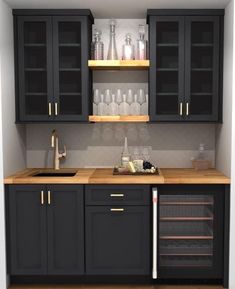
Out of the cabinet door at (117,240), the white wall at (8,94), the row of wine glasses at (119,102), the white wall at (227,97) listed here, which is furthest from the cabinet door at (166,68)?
the white wall at (8,94)

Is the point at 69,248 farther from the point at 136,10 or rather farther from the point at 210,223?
the point at 136,10

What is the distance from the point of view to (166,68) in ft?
11.1

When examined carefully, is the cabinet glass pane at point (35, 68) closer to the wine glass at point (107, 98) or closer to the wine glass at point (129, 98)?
the wine glass at point (107, 98)

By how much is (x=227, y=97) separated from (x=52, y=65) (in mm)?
1616

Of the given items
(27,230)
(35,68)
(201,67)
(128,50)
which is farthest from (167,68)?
(27,230)

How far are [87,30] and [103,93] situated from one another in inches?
26.3

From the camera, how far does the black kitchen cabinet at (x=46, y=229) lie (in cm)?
314

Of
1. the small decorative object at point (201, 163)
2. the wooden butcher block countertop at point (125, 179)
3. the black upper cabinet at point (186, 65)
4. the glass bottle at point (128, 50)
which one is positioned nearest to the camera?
the wooden butcher block countertop at point (125, 179)

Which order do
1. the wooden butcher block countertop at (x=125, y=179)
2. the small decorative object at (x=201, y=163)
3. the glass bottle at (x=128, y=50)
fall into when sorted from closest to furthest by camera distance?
the wooden butcher block countertop at (x=125, y=179) → the glass bottle at (x=128, y=50) → the small decorative object at (x=201, y=163)

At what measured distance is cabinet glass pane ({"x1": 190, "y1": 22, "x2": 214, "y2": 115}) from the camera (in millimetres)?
3363

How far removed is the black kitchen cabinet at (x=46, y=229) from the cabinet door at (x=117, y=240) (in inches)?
3.8

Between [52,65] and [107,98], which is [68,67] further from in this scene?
[107,98]

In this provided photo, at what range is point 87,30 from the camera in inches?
132

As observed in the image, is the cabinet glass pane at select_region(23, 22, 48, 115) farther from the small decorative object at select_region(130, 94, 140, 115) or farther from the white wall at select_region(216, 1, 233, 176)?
the white wall at select_region(216, 1, 233, 176)
